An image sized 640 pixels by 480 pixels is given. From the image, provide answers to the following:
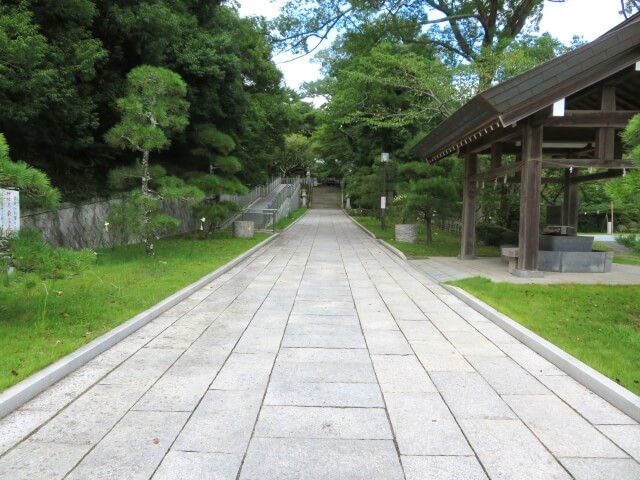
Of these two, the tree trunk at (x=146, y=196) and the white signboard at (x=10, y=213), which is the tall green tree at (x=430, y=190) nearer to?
the tree trunk at (x=146, y=196)

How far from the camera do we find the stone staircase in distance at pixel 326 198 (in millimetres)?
51816

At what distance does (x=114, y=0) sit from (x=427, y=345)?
11.5 m

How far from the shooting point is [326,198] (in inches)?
2179

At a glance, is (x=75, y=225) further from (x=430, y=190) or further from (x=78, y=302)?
(x=430, y=190)

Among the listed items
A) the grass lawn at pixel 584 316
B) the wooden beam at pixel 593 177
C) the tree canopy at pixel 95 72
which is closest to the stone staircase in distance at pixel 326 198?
the tree canopy at pixel 95 72

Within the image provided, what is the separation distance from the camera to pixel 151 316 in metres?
6.33

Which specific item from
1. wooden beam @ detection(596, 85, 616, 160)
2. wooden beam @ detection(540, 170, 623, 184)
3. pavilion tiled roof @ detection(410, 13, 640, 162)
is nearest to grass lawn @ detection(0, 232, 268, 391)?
pavilion tiled roof @ detection(410, 13, 640, 162)

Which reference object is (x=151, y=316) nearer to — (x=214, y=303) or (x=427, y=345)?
(x=214, y=303)

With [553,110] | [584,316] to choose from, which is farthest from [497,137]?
[584,316]

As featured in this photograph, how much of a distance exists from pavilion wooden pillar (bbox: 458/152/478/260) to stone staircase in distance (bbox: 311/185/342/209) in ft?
121

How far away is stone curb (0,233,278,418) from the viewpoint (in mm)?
3580

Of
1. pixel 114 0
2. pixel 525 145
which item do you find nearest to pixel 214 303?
pixel 525 145

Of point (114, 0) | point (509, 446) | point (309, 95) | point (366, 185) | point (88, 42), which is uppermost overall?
point (309, 95)

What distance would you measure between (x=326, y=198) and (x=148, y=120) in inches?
1743
